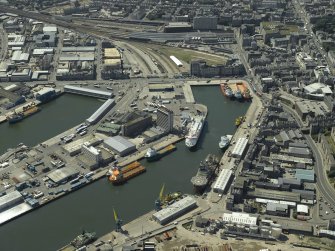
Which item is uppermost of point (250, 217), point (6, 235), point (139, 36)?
point (139, 36)

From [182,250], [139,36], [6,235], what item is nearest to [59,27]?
[139,36]

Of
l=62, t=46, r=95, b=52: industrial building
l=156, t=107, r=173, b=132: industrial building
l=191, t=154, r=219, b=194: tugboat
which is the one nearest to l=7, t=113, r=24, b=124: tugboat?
l=156, t=107, r=173, b=132: industrial building

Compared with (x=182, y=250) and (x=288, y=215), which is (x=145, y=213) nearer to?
(x=182, y=250)

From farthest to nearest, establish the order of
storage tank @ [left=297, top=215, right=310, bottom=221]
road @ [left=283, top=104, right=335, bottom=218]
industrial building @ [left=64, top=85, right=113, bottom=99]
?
1. industrial building @ [left=64, top=85, right=113, bottom=99]
2. road @ [left=283, top=104, right=335, bottom=218]
3. storage tank @ [left=297, top=215, right=310, bottom=221]

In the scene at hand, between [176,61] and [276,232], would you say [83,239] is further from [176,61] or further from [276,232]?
[176,61]

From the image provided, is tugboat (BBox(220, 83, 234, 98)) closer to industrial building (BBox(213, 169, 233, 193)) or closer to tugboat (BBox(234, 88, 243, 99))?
tugboat (BBox(234, 88, 243, 99))

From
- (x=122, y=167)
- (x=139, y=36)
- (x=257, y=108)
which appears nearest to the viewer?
(x=122, y=167)

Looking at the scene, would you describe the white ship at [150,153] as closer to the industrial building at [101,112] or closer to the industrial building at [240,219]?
the industrial building at [101,112]
